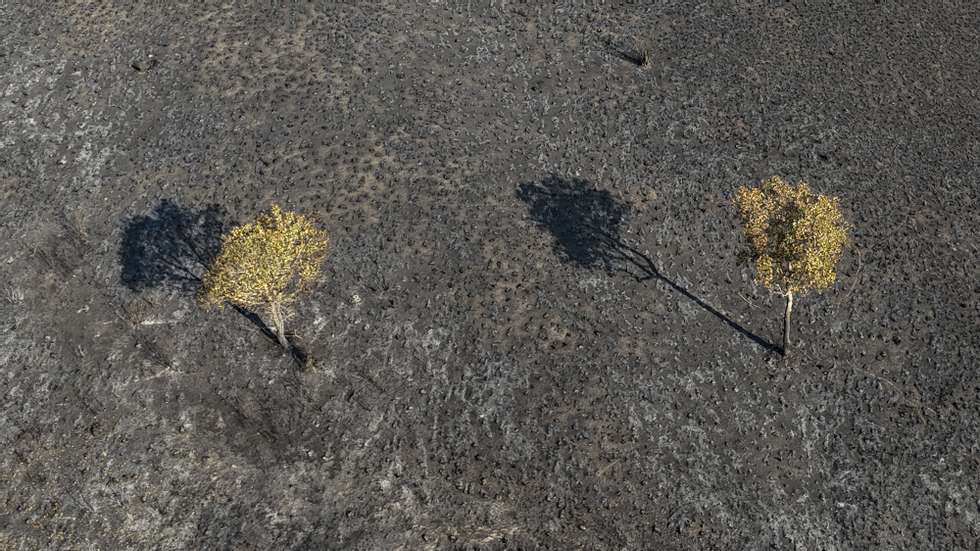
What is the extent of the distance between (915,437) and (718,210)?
15624 millimetres

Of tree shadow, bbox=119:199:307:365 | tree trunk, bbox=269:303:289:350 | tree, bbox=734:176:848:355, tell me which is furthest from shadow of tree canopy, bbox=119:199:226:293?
tree, bbox=734:176:848:355

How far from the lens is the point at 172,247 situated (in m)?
38.4

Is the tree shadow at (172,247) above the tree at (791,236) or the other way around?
the other way around

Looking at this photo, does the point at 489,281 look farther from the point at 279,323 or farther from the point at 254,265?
the point at 254,265

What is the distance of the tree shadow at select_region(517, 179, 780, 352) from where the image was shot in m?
37.3

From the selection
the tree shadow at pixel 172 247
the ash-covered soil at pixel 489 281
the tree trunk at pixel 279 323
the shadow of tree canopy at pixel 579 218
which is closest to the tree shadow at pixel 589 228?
the shadow of tree canopy at pixel 579 218

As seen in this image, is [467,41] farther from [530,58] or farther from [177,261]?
[177,261]

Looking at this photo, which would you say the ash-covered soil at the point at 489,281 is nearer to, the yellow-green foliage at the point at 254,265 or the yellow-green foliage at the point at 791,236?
the yellow-green foliage at the point at 254,265

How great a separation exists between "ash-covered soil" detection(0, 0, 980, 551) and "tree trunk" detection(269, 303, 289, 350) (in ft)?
3.71

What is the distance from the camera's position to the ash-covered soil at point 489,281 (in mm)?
30031

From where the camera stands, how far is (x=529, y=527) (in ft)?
94.8

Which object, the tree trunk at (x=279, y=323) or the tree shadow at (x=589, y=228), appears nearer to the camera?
the tree trunk at (x=279, y=323)

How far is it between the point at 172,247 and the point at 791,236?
109 feet

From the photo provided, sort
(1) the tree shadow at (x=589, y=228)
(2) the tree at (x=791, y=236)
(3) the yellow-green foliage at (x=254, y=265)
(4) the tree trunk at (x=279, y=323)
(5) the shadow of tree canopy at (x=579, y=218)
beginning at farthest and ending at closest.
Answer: (5) the shadow of tree canopy at (x=579, y=218)
(1) the tree shadow at (x=589, y=228)
(4) the tree trunk at (x=279, y=323)
(3) the yellow-green foliage at (x=254, y=265)
(2) the tree at (x=791, y=236)
